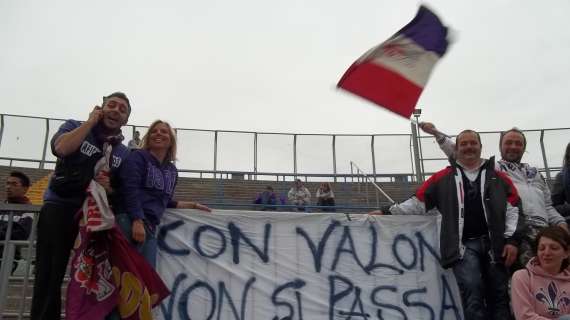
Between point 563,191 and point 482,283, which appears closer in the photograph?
point 482,283

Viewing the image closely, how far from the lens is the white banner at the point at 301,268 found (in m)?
4.14

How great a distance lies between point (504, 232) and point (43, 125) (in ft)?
44.1

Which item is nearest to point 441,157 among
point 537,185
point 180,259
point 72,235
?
point 537,185

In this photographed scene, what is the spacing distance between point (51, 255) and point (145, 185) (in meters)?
0.78

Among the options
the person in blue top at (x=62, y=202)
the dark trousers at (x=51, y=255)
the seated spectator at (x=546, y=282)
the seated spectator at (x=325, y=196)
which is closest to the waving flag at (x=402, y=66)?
the seated spectator at (x=546, y=282)

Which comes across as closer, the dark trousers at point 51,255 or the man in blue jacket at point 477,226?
the dark trousers at point 51,255

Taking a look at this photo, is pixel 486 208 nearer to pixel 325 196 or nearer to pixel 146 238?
pixel 146 238

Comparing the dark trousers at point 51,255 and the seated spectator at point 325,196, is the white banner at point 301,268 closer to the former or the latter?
the dark trousers at point 51,255

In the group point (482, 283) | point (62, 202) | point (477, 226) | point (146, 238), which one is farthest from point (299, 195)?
point (62, 202)

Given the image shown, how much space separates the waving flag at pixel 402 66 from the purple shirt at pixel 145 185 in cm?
182

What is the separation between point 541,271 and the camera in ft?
11.9

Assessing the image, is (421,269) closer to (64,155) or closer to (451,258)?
(451,258)

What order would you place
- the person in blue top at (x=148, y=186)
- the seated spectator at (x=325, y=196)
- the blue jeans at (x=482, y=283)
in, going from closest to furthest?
the person in blue top at (x=148, y=186) → the blue jeans at (x=482, y=283) → the seated spectator at (x=325, y=196)

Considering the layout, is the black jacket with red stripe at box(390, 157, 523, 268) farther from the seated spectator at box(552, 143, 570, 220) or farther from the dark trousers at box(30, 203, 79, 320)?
the dark trousers at box(30, 203, 79, 320)
